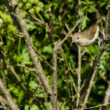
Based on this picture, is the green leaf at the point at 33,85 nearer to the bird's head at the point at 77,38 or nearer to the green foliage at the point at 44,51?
the green foliage at the point at 44,51

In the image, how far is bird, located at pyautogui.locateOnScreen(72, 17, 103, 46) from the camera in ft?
12.5

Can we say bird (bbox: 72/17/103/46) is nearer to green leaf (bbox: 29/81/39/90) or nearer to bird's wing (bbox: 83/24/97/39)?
bird's wing (bbox: 83/24/97/39)

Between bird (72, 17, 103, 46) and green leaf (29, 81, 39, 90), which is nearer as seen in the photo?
green leaf (29, 81, 39, 90)

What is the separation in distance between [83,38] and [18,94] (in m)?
1.50

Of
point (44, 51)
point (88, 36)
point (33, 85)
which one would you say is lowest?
point (33, 85)

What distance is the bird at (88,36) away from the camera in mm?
3811

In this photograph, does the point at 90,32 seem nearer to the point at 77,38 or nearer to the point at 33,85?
the point at 77,38

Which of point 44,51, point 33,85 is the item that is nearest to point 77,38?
point 44,51

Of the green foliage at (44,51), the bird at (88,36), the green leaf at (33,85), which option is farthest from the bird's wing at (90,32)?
the green leaf at (33,85)

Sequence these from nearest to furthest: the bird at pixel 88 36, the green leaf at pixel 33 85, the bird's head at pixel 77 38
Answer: the green leaf at pixel 33 85, the bird's head at pixel 77 38, the bird at pixel 88 36

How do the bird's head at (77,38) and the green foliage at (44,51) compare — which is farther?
the bird's head at (77,38)

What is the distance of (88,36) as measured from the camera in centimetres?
402

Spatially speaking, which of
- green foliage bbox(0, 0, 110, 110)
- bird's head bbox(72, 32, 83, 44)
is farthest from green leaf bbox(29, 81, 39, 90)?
bird's head bbox(72, 32, 83, 44)

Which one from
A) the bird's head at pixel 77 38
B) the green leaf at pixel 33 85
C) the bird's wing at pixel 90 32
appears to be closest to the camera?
the green leaf at pixel 33 85
